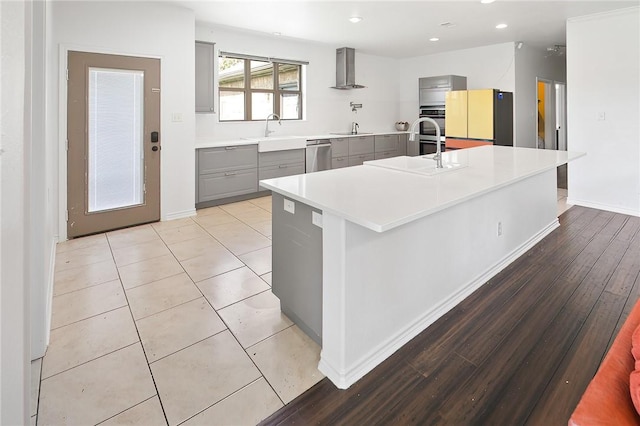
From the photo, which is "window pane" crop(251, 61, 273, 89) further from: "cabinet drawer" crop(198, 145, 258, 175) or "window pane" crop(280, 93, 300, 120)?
"cabinet drawer" crop(198, 145, 258, 175)

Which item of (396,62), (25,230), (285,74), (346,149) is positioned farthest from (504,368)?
(396,62)

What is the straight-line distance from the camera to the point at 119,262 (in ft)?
10.5

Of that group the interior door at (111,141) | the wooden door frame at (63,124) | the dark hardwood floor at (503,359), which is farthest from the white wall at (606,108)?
the wooden door frame at (63,124)

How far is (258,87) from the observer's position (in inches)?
239

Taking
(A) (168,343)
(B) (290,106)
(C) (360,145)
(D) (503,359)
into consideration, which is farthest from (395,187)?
(B) (290,106)

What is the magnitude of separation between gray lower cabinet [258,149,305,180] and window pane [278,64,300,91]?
1380 mm

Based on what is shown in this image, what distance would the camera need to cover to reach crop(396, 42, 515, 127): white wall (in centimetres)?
646

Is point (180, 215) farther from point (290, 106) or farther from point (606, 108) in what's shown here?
point (606, 108)

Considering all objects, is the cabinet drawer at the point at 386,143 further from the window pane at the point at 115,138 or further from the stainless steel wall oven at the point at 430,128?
the window pane at the point at 115,138

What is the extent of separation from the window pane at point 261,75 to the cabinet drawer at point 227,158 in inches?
54.8

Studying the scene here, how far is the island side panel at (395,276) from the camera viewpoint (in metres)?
1.69

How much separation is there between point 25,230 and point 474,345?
2.06 metres

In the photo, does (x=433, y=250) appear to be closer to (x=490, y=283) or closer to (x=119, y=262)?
(x=490, y=283)

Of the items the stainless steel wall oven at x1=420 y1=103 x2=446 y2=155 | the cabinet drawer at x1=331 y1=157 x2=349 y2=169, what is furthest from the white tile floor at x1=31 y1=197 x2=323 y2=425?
the stainless steel wall oven at x1=420 y1=103 x2=446 y2=155
